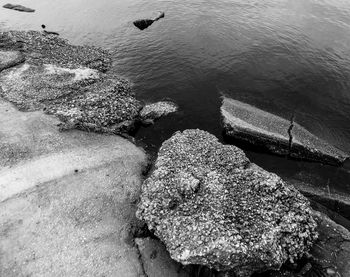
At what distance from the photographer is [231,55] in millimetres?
41375

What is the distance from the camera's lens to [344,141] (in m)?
28.4

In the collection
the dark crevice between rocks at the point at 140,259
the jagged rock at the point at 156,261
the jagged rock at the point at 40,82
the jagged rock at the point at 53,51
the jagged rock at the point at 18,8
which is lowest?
the jagged rock at the point at 18,8

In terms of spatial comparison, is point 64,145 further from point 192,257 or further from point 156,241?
point 192,257

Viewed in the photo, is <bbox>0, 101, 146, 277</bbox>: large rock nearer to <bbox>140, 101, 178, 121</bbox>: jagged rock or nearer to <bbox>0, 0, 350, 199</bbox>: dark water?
<bbox>140, 101, 178, 121</bbox>: jagged rock

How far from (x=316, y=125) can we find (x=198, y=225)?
18996mm

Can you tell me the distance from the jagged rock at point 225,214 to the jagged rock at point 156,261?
1364mm

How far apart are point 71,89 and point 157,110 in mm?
10078

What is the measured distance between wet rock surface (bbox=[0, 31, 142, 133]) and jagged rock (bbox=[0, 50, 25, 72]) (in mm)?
856

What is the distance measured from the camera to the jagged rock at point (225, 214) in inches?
677

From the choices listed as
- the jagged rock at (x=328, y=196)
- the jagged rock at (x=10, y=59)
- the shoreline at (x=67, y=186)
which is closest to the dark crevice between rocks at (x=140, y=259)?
the shoreline at (x=67, y=186)

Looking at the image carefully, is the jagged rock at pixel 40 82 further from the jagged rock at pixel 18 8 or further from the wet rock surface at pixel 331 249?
the jagged rock at pixel 18 8

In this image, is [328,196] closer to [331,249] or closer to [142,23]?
[331,249]

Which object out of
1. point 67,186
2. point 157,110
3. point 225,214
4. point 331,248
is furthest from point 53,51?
point 331,248

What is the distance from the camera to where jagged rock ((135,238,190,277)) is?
1814 centimetres
